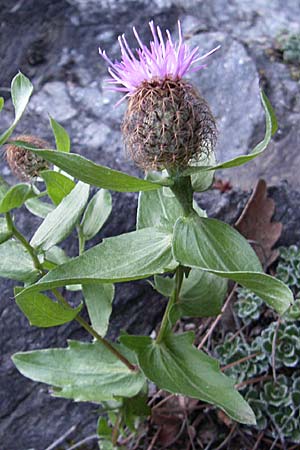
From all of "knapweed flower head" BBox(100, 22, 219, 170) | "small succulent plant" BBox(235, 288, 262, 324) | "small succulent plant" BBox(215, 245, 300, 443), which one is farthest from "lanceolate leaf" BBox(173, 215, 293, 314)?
"small succulent plant" BBox(235, 288, 262, 324)

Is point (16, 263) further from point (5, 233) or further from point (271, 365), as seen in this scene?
point (271, 365)

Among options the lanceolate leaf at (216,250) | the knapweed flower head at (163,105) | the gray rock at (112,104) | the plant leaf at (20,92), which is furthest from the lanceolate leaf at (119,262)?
the gray rock at (112,104)

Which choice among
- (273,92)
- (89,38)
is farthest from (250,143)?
A: (89,38)

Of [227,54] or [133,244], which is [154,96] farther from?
[227,54]

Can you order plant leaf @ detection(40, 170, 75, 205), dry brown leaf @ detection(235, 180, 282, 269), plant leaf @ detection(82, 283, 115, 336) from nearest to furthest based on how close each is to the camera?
plant leaf @ detection(40, 170, 75, 205) → plant leaf @ detection(82, 283, 115, 336) → dry brown leaf @ detection(235, 180, 282, 269)

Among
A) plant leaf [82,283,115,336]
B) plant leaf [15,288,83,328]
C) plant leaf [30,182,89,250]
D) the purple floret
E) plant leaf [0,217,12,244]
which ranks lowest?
plant leaf [82,283,115,336]

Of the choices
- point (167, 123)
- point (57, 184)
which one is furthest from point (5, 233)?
point (167, 123)

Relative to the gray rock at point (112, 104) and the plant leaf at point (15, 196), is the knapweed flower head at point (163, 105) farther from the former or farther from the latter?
the gray rock at point (112, 104)

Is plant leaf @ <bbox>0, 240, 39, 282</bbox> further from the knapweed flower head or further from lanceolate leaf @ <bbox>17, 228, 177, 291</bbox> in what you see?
the knapweed flower head
